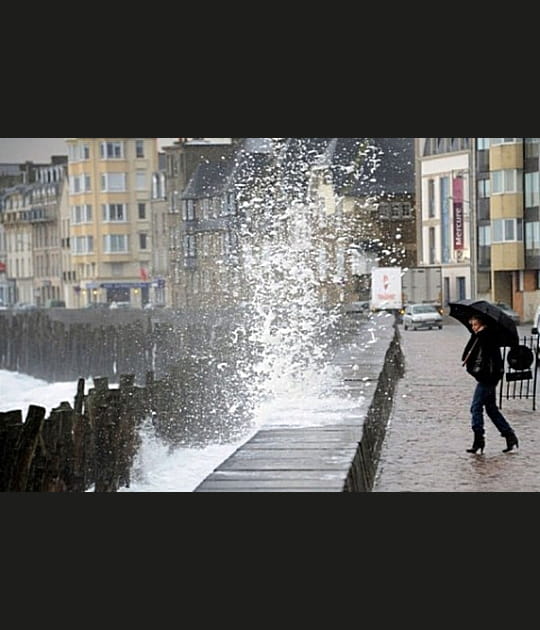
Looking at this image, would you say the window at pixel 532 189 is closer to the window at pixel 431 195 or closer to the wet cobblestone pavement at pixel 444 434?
the window at pixel 431 195

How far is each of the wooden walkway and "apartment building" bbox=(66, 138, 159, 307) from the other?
50.0 inches

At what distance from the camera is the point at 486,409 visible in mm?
10148

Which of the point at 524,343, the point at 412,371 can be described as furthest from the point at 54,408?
the point at 524,343

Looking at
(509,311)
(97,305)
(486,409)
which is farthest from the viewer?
(97,305)

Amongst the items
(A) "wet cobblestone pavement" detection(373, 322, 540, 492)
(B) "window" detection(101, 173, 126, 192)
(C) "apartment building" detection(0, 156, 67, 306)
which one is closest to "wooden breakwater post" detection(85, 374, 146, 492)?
(C) "apartment building" detection(0, 156, 67, 306)

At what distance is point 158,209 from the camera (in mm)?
10461

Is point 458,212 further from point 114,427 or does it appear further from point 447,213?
point 114,427

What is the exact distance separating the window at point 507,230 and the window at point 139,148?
84.9 inches

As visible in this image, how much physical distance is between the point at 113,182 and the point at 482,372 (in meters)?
2.45

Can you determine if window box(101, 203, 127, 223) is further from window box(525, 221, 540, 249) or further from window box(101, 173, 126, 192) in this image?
window box(525, 221, 540, 249)

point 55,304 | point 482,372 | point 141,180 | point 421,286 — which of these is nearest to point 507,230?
point 421,286

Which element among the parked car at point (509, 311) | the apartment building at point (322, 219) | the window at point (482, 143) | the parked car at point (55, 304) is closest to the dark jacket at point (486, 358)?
the parked car at point (509, 311)

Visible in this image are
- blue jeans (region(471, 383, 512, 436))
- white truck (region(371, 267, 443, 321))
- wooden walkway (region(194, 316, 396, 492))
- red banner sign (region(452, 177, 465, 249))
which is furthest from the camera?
white truck (region(371, 267, 443, 321))

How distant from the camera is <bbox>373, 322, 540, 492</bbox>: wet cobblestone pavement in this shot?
388 inches
